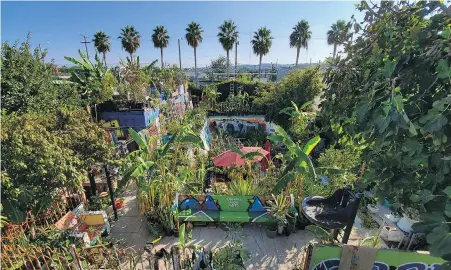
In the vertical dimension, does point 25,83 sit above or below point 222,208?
above

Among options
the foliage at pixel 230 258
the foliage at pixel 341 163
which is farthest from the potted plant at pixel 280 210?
the foliage at pixel 230 258

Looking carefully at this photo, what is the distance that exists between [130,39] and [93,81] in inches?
1029

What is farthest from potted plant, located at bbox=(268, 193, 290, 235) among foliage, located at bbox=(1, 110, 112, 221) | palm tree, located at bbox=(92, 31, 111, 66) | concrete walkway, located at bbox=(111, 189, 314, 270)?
palm tree, located at bbox=(92, 31, 111, 66)

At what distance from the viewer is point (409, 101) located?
6.40ft

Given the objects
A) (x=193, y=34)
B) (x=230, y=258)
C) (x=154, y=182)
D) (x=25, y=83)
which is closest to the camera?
(x=230, y=258)

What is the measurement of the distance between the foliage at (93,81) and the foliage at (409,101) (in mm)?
12312

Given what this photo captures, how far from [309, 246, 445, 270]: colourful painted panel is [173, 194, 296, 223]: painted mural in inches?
94.5

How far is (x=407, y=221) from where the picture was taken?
20.8 feet

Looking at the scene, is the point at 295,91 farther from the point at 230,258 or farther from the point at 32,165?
the point at 32,165

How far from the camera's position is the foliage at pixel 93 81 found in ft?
40.7

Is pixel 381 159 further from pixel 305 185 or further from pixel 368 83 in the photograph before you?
pixel 305 185

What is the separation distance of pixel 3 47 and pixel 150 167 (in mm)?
7973

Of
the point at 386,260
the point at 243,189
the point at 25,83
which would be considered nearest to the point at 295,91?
the point at 243,189

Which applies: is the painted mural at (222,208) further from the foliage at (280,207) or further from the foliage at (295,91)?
the foliage at (295,91)
